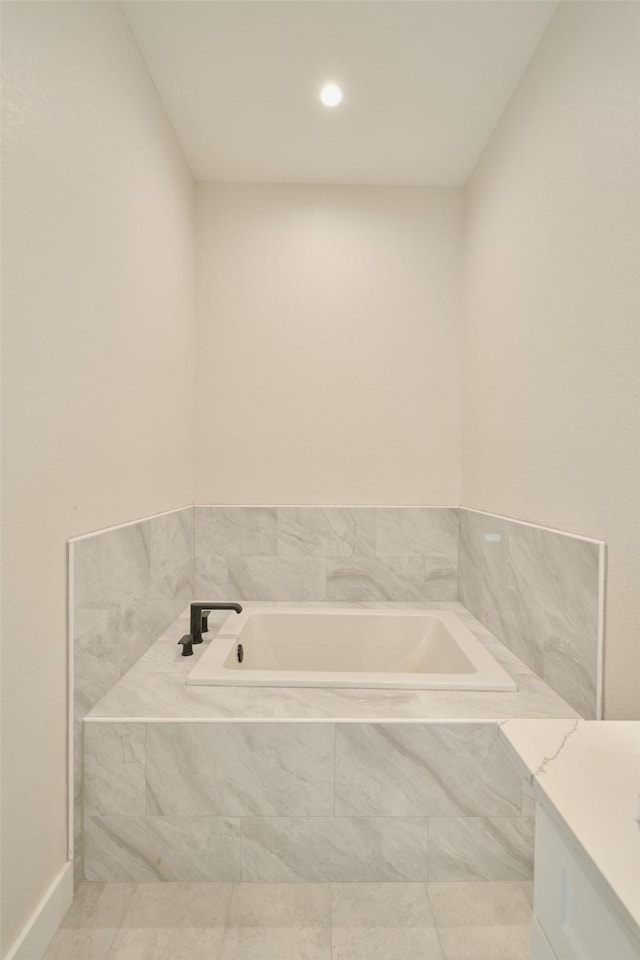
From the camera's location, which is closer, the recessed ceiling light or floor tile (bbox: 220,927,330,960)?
floor tile (bbox: 220,927,330,960)

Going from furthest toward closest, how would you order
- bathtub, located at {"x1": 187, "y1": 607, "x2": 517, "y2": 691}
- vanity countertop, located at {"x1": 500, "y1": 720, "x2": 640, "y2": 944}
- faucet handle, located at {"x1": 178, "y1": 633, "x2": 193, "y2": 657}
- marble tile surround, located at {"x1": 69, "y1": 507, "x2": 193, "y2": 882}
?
bathtub, located at {"x1": 187, "y1": 607, "x2": 517, "y2": 691} → faucet handle, located at {"x1": 178, "y1": 633, "x2": 193, "y2": 657} → marble tile surround, located at {"x1": 69, "y1": 507, "x2": 193, "y2": 882} → vanity countertop, located at {"x1": 500, "y1": 720, "x2": 640, "y2": 944}

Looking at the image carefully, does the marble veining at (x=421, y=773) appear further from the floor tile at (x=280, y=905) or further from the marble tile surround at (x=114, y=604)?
the marble tile surround at (x=114, y=604)

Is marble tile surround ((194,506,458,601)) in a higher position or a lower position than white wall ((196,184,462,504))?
lower

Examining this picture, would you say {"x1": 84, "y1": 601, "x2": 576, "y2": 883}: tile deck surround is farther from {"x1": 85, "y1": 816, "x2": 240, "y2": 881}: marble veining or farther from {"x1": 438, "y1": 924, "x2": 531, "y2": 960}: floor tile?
{"x1": 438, "y1": 924, "x2": 531, "y2": 960}: floor tile

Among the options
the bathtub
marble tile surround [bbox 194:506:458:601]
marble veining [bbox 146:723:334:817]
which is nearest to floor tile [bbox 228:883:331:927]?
marble veining [bbox 146:723:334:817]

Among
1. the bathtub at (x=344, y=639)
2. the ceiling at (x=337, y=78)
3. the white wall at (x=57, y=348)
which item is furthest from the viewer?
the bathtub at (x=344, y=639)

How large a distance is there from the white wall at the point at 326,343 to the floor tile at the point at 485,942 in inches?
68.4

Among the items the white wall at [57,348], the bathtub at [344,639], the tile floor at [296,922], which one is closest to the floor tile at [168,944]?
the tile floor at [296,922]

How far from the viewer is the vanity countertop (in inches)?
21.7

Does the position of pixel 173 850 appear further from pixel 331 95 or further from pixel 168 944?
pixel 331 95

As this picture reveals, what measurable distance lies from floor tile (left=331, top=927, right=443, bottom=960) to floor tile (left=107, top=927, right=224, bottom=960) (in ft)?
1.00

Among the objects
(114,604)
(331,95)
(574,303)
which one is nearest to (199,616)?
(114,604)

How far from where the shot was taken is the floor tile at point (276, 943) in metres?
1.20

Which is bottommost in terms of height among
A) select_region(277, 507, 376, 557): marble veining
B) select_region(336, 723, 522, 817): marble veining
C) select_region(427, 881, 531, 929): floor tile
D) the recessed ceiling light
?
select_region(427, 881, 531, 929): floor tile
